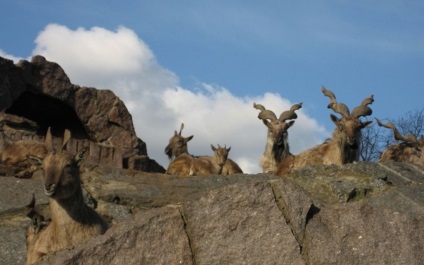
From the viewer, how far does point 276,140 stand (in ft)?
66.8

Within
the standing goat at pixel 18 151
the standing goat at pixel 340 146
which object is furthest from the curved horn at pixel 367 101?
the standing goat at pixel 18 151

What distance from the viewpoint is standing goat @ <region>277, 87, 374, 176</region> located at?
61.2ft

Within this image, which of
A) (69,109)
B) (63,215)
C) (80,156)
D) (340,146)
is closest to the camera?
(63,215)

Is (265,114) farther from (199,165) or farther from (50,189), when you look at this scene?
(50,189)

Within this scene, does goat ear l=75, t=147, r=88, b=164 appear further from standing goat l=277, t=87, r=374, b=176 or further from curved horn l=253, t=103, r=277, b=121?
curved horn l=253, t=103, r=277, b=121

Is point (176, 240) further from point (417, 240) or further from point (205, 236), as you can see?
point (417, 240)

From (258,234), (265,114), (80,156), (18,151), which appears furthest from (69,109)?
(258,234)

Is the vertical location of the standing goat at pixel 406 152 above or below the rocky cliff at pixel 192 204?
above

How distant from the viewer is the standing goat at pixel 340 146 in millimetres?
18641

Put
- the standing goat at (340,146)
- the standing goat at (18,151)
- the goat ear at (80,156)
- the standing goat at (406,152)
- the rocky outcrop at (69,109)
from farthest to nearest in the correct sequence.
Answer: the standing goat at (406,152) → the standing goat at (340,146) → the rocky outcrop at (69,109) → the standing goat at (18,151) → the goat ear at (80,156)

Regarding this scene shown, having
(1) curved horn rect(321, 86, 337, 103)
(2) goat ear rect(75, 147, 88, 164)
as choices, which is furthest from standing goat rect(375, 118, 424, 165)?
(2) goat ear rect(75, 147, 88, 164)

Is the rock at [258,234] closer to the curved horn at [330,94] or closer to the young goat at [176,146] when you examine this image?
the curved horn at [330,94]

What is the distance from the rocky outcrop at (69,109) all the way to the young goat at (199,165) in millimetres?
2227

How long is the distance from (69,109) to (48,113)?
1.75 feet
